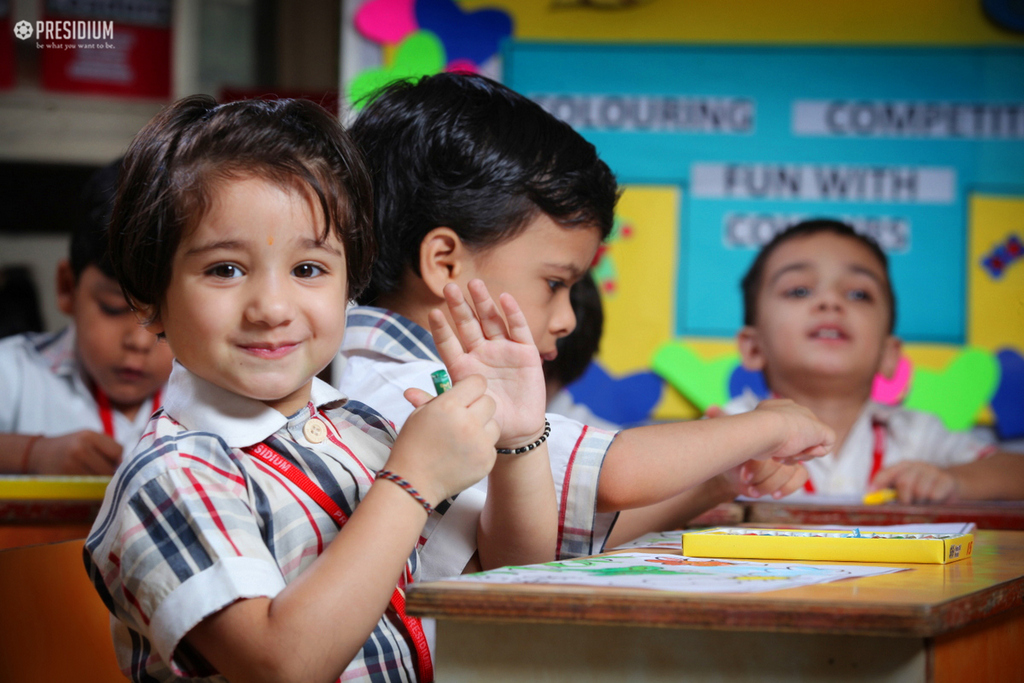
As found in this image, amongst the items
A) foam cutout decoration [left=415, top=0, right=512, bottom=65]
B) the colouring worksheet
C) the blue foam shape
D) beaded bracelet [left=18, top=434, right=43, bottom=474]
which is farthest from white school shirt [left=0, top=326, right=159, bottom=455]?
the colouring worksheet

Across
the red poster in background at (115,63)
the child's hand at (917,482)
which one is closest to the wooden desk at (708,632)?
the child's hand at (917,482)

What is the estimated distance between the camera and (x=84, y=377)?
7.75 ft

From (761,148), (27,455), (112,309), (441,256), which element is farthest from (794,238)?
(27,455)

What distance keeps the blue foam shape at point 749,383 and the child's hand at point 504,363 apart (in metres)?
1.70

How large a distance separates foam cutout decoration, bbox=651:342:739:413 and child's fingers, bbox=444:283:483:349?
169 cm

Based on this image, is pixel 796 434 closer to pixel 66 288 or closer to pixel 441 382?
pixel 441 382

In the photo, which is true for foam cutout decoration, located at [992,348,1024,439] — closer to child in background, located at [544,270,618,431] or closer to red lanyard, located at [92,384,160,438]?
child in background, located at [544,270,618,431]

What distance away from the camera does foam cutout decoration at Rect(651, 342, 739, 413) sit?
2.54 m

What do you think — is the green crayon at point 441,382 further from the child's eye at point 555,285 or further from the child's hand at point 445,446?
the child's eye at point 555,285

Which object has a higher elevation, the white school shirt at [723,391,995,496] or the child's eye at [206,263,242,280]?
the child's eye at [206,263,242,280]

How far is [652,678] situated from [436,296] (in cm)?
67

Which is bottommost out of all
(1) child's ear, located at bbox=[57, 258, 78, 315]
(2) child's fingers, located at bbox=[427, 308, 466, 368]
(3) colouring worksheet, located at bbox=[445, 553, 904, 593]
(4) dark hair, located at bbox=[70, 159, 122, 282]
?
(3) colouring worksheet, located at bbox=[445, 553, 904, 593]

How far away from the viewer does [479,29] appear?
261 centimetres

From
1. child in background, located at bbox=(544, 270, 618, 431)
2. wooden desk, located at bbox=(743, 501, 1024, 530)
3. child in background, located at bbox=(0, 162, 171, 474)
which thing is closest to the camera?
wooden desk, located at bbox=(743, 501, 1024, 530)
